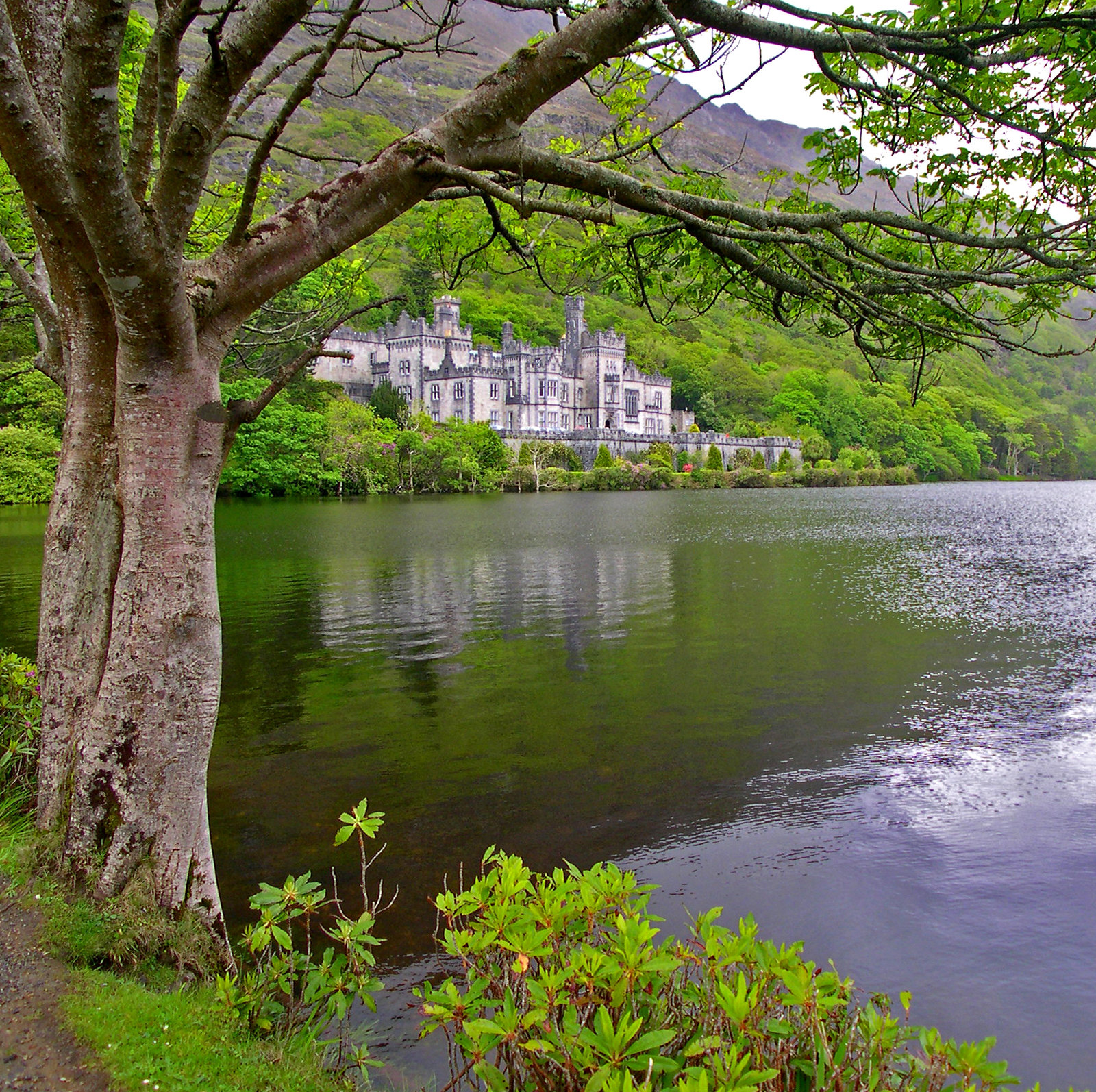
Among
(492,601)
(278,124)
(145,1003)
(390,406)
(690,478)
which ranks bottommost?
(492,601)

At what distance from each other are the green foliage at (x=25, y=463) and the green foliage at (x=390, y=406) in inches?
1551

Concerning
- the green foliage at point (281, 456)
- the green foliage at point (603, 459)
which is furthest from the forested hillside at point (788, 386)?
the green foliage at point (603, 459)

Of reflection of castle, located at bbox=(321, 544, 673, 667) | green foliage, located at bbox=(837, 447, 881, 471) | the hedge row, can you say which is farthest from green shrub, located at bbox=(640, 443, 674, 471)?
reflection of castle, located at bbox=(321, 544, 673, 667)

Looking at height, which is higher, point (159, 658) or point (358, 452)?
point (358, 452)

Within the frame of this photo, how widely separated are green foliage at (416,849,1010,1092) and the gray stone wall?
82.4m

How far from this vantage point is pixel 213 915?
4.06 m

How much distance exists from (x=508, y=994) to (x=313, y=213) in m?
3.54

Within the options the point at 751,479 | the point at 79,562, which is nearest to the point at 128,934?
the point at 79,562

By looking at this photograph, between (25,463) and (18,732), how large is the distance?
Answer: 38.5 m

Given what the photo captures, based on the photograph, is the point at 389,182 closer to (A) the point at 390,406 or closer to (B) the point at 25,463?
(B) the point at 25,463

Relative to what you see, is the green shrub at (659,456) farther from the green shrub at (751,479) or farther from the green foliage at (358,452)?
the green foliage at (358,452)

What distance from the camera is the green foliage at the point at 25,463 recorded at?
37.5m

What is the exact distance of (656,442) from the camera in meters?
95.6

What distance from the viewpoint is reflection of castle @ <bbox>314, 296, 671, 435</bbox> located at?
93.8 meters
